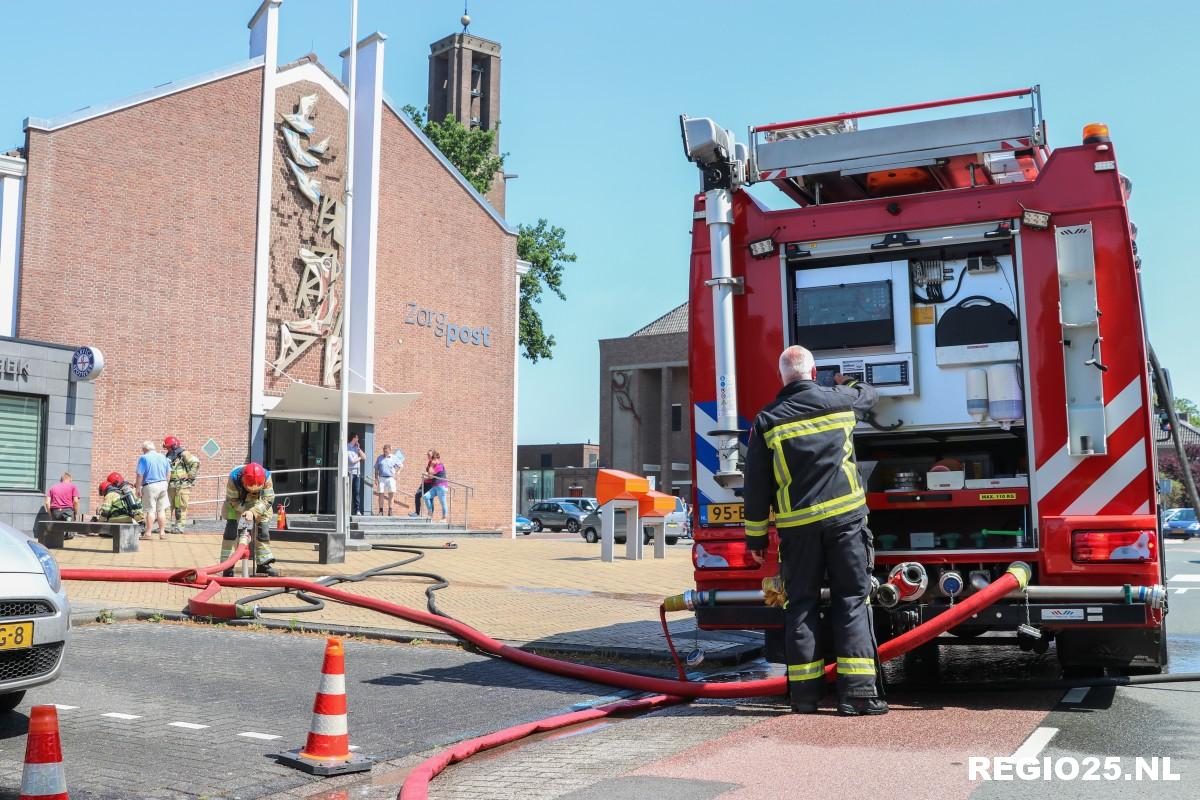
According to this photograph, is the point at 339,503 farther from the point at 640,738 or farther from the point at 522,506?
the point at 522,506

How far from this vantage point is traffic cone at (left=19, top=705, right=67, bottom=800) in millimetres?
3381

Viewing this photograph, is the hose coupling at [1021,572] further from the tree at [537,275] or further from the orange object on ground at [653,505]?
the tree at [537,275]

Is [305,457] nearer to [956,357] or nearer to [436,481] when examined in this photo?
[436,481]

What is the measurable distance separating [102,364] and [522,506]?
54.2 metres

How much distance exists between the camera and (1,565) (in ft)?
17.9

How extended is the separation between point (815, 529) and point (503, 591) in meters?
6.96

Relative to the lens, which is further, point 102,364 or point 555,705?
point 102,364

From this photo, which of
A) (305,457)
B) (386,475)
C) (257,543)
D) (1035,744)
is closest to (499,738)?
(1035,744)

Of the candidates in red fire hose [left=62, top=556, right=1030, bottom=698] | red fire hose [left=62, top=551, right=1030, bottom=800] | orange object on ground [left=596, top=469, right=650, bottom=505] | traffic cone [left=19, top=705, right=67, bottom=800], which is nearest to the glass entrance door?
orange object on ground [left=596, top=469, right=650, bottom=505]

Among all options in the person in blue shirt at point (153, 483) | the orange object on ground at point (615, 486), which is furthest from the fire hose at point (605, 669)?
the person in blue shirt at point (153, 483)

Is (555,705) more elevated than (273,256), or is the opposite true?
(273,256)

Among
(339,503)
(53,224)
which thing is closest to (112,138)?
(53,224)

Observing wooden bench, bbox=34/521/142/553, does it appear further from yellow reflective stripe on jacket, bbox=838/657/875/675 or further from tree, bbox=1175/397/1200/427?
tree, bbox=1175/397/1200/427

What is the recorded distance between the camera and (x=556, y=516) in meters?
45.8
